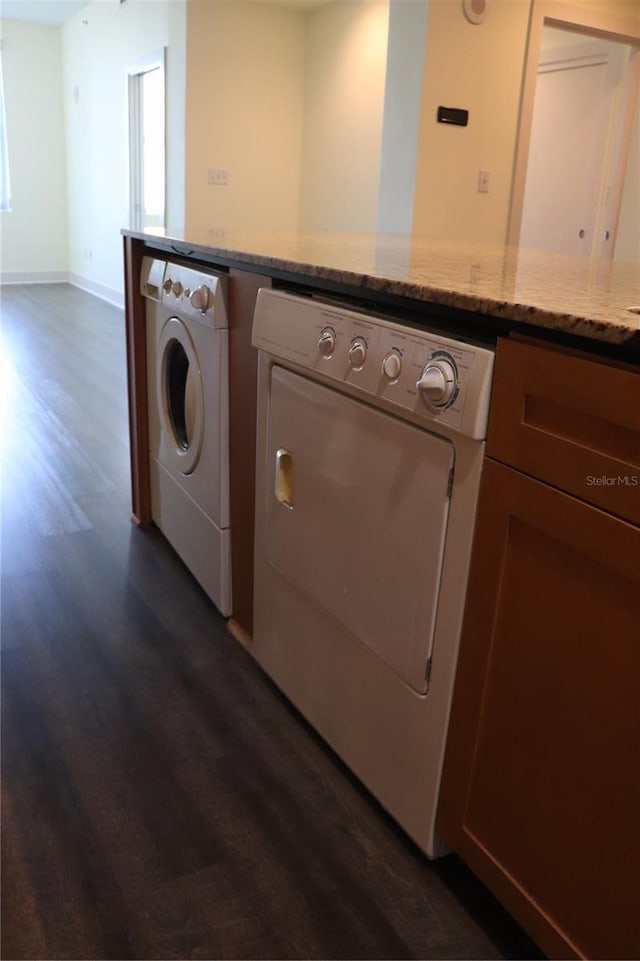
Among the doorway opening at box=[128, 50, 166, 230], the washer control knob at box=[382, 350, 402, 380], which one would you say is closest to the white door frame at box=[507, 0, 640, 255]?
the washer control knob at box=[382, 350, 402, 380]

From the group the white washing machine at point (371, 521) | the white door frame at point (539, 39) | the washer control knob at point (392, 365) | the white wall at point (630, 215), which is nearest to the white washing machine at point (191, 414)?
the white washing machine at point (371, 521)

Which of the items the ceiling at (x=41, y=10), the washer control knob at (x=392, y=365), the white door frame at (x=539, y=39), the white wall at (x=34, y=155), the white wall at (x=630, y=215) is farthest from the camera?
the white wall at (x=34, y=155)

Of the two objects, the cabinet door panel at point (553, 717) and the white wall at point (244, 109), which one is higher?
the white wall at point (244, 109)

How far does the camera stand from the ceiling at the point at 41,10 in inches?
260

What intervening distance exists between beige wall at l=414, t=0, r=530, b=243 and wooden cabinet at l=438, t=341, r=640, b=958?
2858 millimetres

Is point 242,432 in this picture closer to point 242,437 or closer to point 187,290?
point 242,437

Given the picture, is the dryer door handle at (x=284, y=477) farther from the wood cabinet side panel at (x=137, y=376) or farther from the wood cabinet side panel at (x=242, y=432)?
the wood cabinet side panel at (x=137, y=376)

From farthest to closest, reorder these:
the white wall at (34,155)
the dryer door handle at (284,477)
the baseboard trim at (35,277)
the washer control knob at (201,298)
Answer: the baseboard trim at (35,277) < the white wall at (34,155) < the washer control knob at (201,298) < the dryer door handle at (284,477)

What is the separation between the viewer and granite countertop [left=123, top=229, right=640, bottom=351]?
843mm

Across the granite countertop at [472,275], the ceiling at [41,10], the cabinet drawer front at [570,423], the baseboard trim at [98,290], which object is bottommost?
the baseboard trim at [98,290]

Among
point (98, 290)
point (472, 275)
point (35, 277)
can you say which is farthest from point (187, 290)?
point (35, 277)

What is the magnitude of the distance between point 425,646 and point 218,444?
85 cm

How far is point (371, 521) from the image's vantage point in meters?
1.23

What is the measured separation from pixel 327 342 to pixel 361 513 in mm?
286
